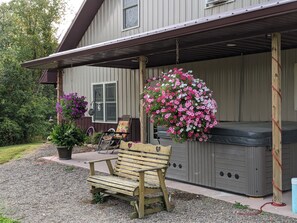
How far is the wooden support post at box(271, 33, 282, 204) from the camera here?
4938mm

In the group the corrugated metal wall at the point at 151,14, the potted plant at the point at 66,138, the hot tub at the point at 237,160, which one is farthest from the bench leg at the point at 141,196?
the corrugated metal wall at the point at 151,14

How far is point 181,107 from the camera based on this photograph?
5.38m

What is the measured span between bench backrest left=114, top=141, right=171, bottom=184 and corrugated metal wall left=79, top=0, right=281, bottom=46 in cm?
458

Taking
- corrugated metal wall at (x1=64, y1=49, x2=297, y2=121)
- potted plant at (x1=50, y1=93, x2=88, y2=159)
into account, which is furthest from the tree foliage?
corrugated metal wall at (x1=64, y1=49, x2=297, y2=121)

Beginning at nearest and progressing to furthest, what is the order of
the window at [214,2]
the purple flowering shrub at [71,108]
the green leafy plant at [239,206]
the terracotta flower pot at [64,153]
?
1. the green leafy plant at [239,206]
2. the window at [214,2]
3. the terracotta flower pot at [64,153]
4. the purple flowering shrub at [71,108]

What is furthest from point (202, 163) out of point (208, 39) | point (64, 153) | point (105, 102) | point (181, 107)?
point (105, 102)

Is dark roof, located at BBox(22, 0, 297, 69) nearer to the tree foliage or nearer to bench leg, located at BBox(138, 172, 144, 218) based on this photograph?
bench leg, located at BBox(138, 172, 144, 218)

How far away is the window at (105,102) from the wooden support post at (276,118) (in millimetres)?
7737

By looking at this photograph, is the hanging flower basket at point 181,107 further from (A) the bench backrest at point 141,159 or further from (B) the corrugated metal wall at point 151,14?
(B) the corrugated metal wall at point 151,14

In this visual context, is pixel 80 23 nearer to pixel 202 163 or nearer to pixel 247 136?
pixel 202 163

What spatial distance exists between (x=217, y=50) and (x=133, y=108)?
4.39 metres

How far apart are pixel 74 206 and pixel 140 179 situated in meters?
1.29

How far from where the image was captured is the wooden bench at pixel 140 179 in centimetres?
465

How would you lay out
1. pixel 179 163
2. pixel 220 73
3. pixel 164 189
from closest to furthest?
pixel 164 189, pixel 179 163, pixel 220 73
